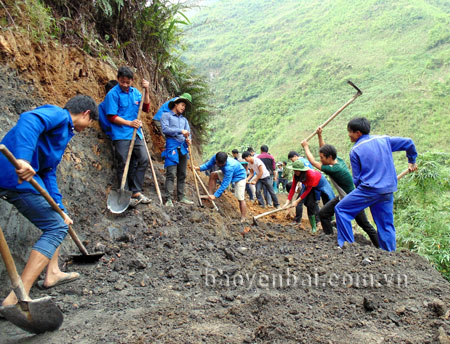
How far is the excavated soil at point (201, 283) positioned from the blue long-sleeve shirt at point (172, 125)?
Answer: 104 centimetres

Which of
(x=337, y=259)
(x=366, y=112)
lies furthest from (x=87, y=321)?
(x=366, y=112)

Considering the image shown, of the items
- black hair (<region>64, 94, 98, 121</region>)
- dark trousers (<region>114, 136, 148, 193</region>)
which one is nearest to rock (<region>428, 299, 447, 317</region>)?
black hair (<region>64, 94, 98, 121</region>)

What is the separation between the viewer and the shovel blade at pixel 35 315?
2.31 meters

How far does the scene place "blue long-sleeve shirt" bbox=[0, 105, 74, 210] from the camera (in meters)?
2.68

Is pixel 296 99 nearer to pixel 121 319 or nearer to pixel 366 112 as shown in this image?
pixel 366 112

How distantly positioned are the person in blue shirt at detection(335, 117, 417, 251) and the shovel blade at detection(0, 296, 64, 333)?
3.37m

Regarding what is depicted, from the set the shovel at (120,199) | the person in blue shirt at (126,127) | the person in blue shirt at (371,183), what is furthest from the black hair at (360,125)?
the shovel at (120,199)

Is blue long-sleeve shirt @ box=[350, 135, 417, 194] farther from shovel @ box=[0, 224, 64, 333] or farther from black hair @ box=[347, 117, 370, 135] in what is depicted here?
shovel @ box=[0, 224, 64, 333]

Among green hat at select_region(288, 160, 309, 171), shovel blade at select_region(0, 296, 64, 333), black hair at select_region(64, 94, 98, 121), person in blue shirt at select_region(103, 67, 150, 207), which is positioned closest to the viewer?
shovel blade at select_region(0, 296, 64, 333)

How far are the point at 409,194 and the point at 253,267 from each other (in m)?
4.88

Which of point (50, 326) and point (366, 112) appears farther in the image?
point (366, 112)

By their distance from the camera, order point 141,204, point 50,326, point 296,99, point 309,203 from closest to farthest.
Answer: point 50,326
point 141,204
point 309,203
point 296,99

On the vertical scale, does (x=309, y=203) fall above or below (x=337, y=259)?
below

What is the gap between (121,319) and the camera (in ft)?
9.12
